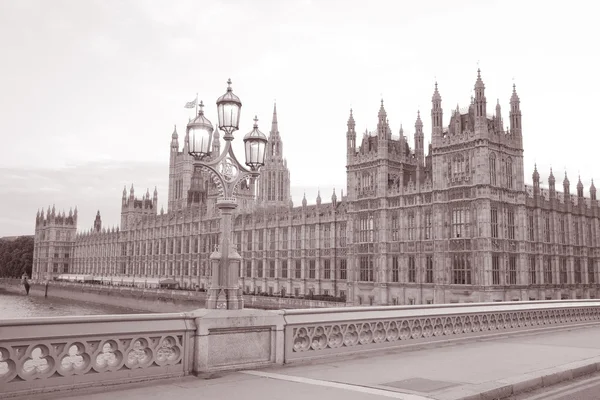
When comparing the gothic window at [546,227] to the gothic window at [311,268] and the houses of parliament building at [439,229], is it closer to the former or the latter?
the houses of parliament building at [439,229]

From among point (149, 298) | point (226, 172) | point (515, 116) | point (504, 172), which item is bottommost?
point (149, 298)

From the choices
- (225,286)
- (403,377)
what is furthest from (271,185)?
(403,377)

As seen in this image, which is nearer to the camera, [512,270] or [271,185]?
[512,270]

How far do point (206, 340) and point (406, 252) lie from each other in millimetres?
43579

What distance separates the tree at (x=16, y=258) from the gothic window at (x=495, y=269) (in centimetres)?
15080

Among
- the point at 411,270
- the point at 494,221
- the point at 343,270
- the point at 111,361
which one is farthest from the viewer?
the point at 343,270

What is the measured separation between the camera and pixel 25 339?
834cm

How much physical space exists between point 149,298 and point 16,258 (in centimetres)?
10146

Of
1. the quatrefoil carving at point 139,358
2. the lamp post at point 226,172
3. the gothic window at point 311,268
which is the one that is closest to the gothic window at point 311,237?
the gothic window at point 311,268

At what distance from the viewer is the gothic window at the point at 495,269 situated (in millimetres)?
46812

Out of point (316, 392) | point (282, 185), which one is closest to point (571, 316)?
point (316, 392)

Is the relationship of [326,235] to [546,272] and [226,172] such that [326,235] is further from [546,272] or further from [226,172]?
[226,172]

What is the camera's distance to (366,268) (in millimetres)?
56219

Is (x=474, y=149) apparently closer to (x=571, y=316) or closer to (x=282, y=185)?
(x=571, y=316)
